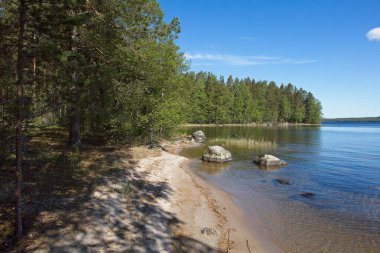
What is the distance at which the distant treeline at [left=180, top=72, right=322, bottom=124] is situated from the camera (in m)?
103

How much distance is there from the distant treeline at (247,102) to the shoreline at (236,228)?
72.5 meters

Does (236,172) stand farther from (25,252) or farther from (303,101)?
(303,101)

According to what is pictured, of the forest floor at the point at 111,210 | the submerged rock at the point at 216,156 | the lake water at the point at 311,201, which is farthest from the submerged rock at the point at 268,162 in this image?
the forest floor at the point at 111,210

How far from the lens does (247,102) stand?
116875 mm

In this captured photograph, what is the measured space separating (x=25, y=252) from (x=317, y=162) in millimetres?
29003

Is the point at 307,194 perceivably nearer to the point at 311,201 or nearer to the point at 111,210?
the point at 311,201

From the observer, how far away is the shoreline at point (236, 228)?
402 inches

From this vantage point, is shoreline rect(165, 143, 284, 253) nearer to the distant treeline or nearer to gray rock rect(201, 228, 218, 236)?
gray rock rect(201, 228, 218, 236)

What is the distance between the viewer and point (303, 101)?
473 ft

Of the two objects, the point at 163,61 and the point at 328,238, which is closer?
the point at 328,238

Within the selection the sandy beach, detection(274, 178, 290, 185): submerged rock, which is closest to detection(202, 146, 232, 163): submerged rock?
detection(274, 178, 290, 185): submerged rock

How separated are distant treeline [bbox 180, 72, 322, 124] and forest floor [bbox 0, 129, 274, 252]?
72030mm

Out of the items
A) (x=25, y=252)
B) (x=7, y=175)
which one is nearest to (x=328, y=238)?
(x=25, y=252)

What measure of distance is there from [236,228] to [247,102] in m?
108
